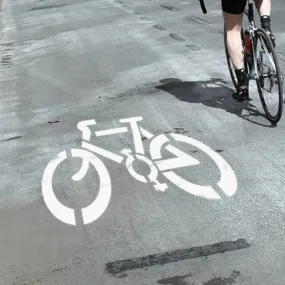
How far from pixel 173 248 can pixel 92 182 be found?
1344mm

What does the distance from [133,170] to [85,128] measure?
1385 mm

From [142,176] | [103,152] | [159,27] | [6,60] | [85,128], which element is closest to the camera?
[142,176]

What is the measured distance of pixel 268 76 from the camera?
17.9 ft

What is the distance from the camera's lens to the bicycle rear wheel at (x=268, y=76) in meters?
5.14

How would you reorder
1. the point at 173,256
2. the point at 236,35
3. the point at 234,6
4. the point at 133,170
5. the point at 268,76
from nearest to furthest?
1. the point at 173,256
2. the point at 133,170
3. the point at 268,76
4. the point at 234,6
5. the point at 236,35

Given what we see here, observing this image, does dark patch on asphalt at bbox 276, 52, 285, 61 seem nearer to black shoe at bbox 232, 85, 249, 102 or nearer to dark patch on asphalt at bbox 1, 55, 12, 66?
black shoe at bbox 232, 85, 249, 102

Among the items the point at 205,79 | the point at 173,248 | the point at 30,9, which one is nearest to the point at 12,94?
the point at 205,79

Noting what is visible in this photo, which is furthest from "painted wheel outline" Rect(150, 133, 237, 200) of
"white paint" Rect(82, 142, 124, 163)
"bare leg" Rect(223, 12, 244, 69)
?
"bare leg" Rect(223, 12, 244, 69)

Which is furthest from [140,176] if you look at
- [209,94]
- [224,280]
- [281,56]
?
[281,56]

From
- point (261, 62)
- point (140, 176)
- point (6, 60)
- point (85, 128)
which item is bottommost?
point (6, 60)

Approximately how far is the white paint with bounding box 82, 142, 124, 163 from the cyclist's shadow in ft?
5.23

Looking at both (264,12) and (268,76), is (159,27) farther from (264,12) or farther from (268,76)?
(268,76)

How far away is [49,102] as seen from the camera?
285 inches

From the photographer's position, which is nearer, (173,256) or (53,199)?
(173,256)
